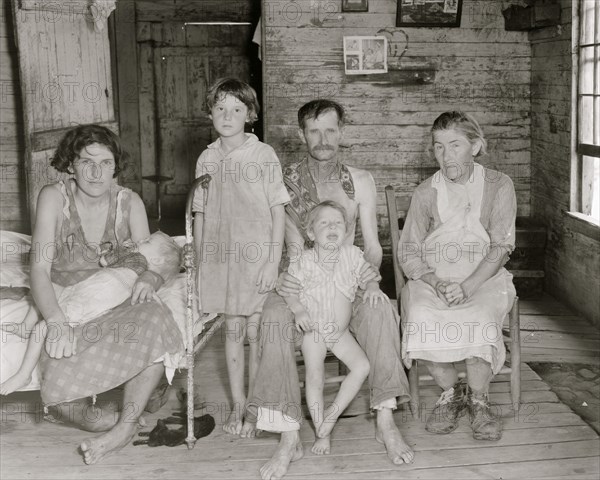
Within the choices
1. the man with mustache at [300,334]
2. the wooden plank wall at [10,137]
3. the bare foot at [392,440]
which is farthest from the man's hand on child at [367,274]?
the wooden plank wall at [10,137]

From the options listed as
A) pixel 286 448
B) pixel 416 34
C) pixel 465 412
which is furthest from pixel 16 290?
pixel 416 34

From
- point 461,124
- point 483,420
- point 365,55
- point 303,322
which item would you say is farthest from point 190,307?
point 365,55

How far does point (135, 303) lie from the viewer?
342cm

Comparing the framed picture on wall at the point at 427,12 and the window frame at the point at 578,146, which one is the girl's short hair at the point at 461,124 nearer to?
the window frame at the point at 578,146

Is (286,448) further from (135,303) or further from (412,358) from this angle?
(135,303)

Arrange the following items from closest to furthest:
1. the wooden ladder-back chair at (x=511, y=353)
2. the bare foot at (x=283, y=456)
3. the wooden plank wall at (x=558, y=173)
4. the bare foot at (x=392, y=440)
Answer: the bare foot at (x=283, y=456) < the bare foot at (x=392, y=440) < the wooden ladder-back chair at (x=511, y=353) < the wooden plank wall at (x=558, y=173)

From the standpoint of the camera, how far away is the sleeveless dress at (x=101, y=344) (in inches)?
126

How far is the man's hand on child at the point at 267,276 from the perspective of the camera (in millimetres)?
→ 3369

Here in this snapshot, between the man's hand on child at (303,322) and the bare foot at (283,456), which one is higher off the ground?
the man's hand on child at (303,322)

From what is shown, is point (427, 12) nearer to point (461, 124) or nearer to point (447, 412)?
point (461, 124)

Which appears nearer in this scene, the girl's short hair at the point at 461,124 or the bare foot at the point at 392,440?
the bare foot at the point at 392,440

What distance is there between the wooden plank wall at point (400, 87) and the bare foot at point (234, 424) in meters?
3.05

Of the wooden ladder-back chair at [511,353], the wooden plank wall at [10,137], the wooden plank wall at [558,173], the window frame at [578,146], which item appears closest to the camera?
the wooden ladder-back chair at [511,353]

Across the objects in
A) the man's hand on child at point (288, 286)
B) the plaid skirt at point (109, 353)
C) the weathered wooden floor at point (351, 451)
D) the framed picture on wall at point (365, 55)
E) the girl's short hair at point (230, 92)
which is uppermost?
the framed picture on wall at point (365, 55)
